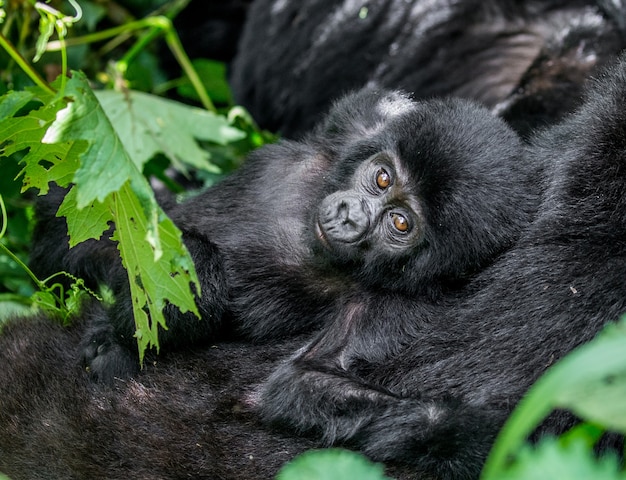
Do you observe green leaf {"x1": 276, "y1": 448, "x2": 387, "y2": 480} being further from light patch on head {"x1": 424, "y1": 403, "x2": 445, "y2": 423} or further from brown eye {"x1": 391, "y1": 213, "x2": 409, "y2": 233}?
brown eye {"x1": 391, "y1": 213, "x2": 409, "y2": 233}

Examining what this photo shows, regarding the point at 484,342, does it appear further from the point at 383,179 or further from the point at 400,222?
the point at 383,179

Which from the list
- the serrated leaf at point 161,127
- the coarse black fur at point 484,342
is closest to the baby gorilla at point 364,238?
the coarse black fur at point 484,342

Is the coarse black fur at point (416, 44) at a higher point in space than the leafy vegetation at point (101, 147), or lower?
higher

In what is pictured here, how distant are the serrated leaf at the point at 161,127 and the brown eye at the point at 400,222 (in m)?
1.18

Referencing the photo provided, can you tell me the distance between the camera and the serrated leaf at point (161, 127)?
3.51 meters

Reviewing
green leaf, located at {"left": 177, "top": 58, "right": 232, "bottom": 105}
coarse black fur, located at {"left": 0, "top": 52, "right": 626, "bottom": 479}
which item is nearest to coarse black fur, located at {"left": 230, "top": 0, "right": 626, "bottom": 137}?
green leaf, located at {"left": 177, "top": 58, "right": 232, "bottom": 105}

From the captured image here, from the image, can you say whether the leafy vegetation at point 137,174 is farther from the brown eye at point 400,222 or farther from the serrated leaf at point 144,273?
the brown eye at point 400,222

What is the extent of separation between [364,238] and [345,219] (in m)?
0.08

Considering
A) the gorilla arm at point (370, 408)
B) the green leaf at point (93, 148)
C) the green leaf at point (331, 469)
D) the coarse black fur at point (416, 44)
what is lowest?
the gorilla arm at point (370, 408)

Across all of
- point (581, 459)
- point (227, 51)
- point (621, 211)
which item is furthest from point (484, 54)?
point (581, 459)

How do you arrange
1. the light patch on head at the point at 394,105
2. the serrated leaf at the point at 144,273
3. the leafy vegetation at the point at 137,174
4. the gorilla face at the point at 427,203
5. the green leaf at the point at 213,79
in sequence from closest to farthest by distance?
the leafy vegetation at the point at 137,174 → the serrated leaf at the point at 144,273 → the gorilla face at the point at 427,203 → the light patch on head at the point at 394,105 → the green leaf at the point at 213,79

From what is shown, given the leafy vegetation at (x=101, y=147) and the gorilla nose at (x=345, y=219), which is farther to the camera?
the gorilla nose at (x=345, y=219)

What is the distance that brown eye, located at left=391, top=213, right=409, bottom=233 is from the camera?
8.11ft

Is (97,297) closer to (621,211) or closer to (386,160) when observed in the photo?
(386,160)
